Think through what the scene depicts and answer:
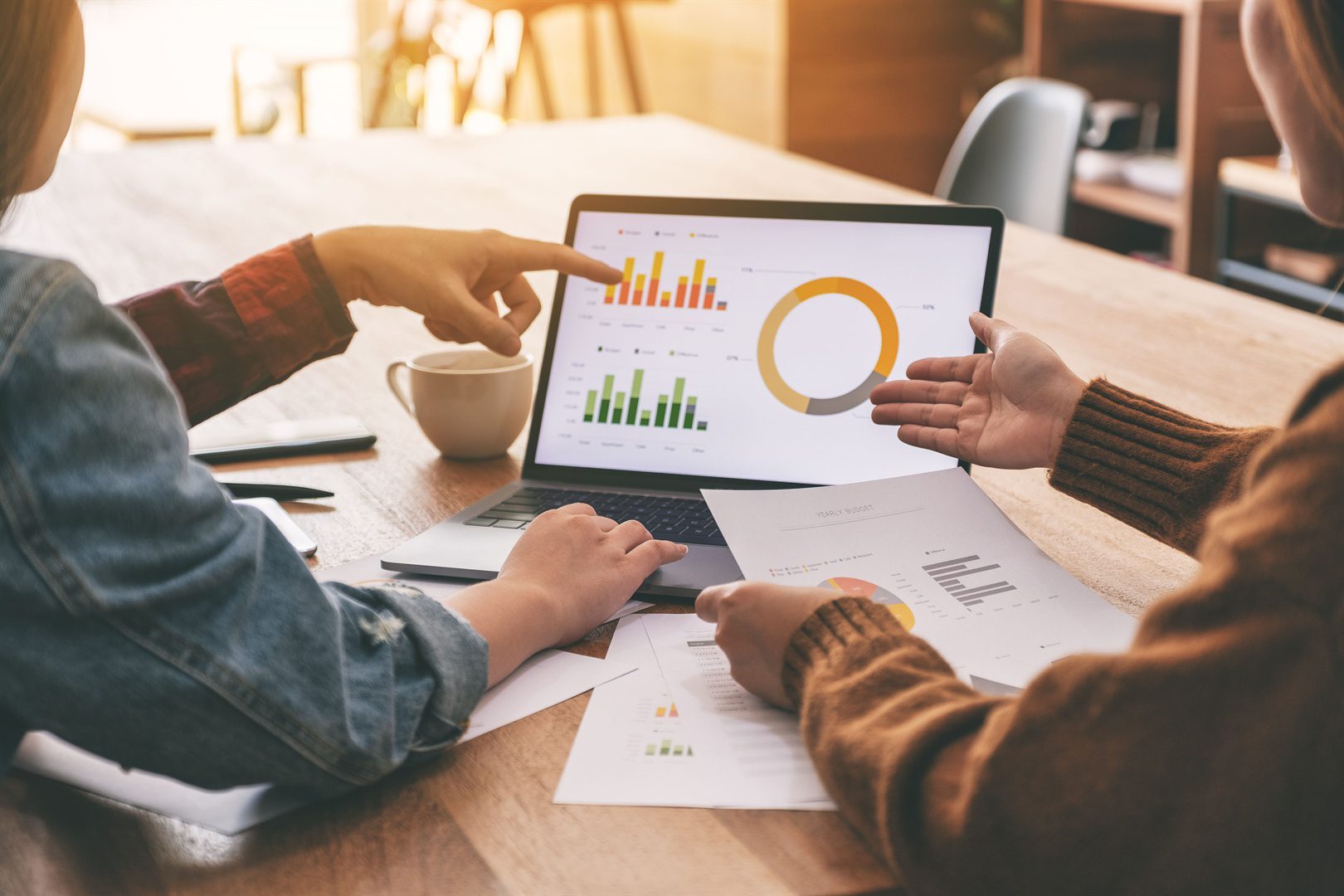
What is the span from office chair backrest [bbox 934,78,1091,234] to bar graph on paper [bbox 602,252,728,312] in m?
1.29

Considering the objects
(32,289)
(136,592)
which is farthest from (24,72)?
(136,592)

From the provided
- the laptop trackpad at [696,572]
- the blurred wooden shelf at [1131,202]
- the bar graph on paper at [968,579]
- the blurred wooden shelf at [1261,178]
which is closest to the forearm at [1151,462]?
the bar graph on paper at [968,579]

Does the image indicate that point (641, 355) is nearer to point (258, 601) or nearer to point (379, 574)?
point (379, 574)

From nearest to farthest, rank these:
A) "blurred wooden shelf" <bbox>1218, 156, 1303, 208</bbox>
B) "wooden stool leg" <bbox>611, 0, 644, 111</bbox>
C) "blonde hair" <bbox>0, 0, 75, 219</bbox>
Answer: "blonde hair" <bbox>0, 0, 75, 219</bbox> → "blurred wooden shelf" <bbox>1218, 156, 1303, 208</bbox> → "wooden stool leg" <bbox>611, 0, 644, 111</bbox>

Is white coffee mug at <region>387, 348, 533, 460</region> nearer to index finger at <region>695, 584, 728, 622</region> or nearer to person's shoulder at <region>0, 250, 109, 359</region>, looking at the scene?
index finger at <region>695, 584, 728, 622</region>

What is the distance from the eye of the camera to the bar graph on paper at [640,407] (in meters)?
1.06

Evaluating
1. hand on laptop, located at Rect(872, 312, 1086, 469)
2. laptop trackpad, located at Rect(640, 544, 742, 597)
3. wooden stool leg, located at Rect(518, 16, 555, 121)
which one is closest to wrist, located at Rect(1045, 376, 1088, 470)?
hand on laptop, located at Rect(872, 312, 1086, 469)

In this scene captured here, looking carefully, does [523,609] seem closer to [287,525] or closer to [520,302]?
[287,525]

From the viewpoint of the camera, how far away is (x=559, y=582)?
82cm

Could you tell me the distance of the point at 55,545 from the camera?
1.88 ft

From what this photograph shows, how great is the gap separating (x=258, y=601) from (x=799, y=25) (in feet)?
11.4

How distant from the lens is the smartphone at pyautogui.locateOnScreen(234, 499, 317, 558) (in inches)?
37.9

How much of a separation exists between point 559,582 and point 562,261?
1.15 ft

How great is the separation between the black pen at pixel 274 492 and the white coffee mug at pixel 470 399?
0.39 feet
